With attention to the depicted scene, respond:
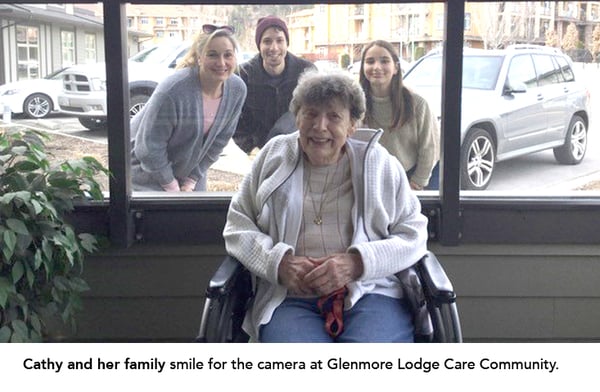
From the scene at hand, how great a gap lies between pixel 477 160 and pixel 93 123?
1.44m

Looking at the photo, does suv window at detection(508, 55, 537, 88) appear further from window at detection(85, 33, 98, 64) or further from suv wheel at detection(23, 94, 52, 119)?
suv wheel at detection(23, 94, 52, 119)

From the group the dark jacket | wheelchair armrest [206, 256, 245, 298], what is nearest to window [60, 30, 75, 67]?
the dark jacket

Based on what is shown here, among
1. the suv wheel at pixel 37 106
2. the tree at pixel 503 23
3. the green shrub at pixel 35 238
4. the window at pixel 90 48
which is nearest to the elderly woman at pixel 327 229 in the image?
the green shrub at pixel 35 238

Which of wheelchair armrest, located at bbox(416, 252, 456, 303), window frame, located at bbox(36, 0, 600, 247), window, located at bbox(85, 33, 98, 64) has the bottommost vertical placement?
wheelchair armrest, located at bbox(416, 252, 456, 303)

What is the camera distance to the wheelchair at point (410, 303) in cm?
251

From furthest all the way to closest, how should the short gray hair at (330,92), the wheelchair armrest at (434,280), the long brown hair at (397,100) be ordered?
the long brown hair at (397,100), the short gray hair at (330,92), the wheelchair armrest at (434,280)

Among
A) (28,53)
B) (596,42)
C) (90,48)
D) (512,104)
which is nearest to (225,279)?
(90,48)

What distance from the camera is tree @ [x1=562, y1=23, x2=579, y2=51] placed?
124 inches

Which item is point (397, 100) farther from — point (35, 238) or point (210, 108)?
point (35, 238)

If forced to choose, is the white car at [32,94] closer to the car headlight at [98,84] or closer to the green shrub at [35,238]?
the car headlight at [98,84]

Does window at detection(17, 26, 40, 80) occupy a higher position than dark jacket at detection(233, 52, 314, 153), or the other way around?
window at detection(17, 26, 40, 80)

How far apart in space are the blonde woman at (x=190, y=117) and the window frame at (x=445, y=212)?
0.23 ft

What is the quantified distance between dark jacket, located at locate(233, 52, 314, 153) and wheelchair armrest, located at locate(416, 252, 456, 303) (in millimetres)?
828

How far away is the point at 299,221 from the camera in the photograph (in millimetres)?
2721
